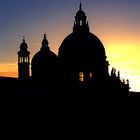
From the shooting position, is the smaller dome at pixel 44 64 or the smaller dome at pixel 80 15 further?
the smaller dome at pixel 80 15

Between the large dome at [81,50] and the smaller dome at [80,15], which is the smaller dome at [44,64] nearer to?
the large dome at [81,50]

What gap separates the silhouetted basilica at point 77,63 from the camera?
62791 millimetres

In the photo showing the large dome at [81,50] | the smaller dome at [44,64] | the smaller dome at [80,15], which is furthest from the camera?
the smaller dome at [80,15]

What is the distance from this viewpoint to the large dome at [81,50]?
64.0 m

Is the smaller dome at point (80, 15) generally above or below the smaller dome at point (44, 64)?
above

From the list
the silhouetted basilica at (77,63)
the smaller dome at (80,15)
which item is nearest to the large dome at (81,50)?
the silhouetted basilica at (77,63)

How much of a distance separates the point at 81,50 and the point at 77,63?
1945 millimetres

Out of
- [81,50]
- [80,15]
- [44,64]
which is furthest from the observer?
[80,15]

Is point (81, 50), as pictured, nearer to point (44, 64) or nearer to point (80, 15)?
point (80, 15)

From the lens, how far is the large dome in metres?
64.0

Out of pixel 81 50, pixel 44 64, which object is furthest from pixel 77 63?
pixel 44 64

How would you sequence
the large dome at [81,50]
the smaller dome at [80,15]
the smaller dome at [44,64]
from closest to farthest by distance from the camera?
the smaller dome at [44,64], the large dome at [81,50], the smaller dome at [80,15]

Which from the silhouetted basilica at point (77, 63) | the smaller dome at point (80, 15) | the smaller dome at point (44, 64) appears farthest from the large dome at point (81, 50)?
the smaller dome at point (80, 15)

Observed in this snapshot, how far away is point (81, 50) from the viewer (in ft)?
210
